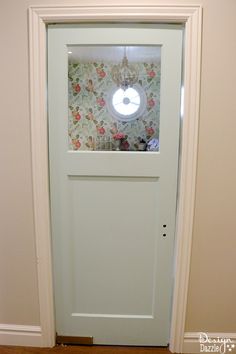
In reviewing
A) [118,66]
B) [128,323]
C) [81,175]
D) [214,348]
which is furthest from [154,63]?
[214,348]

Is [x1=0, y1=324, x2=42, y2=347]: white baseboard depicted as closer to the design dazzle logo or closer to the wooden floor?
the wooden floor

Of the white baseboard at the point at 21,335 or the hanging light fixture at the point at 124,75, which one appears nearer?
the hanging light fixture at the point at 124,75

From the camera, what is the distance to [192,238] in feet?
5.08

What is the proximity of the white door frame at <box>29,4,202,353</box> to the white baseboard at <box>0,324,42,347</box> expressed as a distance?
98 millimetres

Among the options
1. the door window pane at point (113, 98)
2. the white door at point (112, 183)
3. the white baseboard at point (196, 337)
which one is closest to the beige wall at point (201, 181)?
the white baseboard at point (196, 337)

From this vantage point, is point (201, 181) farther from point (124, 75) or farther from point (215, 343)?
point (215, 343)

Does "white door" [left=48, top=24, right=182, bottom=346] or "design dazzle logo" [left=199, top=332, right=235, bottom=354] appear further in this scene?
"design dazzle logo" [left=199, top=332, right=235, bottom=354]

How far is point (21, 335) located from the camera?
1713 mm

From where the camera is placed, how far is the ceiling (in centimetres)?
146

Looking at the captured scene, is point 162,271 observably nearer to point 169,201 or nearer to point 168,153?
point 169,201

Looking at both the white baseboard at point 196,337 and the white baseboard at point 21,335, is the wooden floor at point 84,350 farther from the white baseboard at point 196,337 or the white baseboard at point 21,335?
the white baseboard at point 196,337

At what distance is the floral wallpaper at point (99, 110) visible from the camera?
151 centimetres

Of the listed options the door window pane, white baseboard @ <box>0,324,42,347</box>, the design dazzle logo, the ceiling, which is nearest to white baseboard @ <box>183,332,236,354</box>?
the design dazzle logo

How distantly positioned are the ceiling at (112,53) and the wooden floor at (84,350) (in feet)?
6.05
